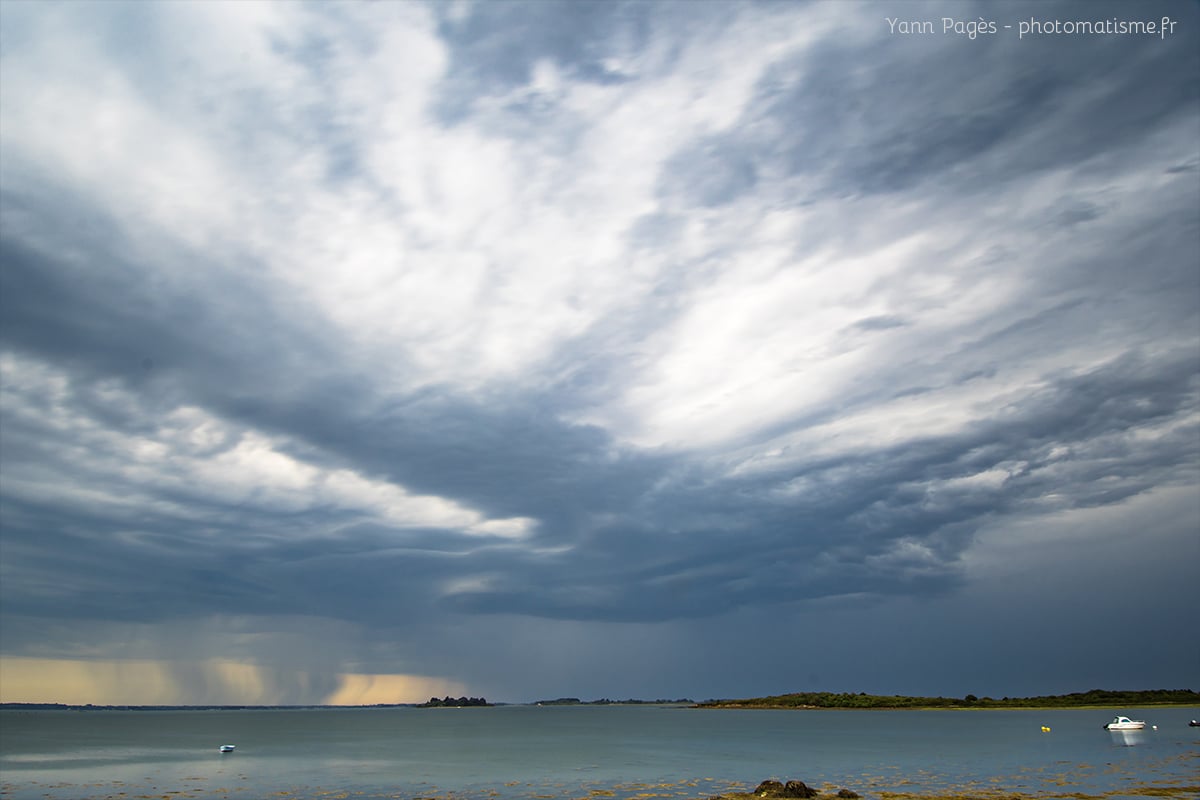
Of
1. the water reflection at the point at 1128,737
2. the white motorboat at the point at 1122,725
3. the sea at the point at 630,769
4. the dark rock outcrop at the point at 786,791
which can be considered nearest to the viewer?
the dark rock outcrop at the point at 786,791

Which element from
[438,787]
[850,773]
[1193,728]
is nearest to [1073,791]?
[850,773]

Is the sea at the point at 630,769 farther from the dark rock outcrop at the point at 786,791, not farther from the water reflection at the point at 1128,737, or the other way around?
the dark rock outcrop at the point at 786,791

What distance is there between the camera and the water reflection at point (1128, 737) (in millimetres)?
104613

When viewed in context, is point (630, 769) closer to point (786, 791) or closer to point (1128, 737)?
point (786, 791)

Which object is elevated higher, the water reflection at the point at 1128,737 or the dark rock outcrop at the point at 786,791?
the dark rock outcrop at the point at 786,791

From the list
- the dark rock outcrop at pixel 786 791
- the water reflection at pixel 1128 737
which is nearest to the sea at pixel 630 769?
the water reflection at pixel 1128 737

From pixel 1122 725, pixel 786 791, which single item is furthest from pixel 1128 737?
pixel 786 791

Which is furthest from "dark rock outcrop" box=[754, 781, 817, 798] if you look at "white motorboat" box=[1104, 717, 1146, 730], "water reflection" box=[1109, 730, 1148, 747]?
"white motorboat" box=[1104, 717, 1146, 730]

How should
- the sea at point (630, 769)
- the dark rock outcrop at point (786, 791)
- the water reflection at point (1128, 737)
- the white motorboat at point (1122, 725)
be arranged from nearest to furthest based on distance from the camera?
1. the dark rock outcrop at point (786, 791)
2. the sea at point (630, 769)
3. the water reflection at point (1128, 737)
4. the white motorboat at point (1122, 725)

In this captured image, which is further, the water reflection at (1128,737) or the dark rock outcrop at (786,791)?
the water reflection at (1128,737)

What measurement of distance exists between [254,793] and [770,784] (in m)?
45.5

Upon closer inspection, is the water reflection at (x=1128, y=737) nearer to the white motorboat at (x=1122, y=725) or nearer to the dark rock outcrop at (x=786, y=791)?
the white motorboat at (x=1122, y=725)

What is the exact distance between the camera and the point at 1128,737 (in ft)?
386

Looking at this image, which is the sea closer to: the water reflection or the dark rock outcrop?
the water reflection
